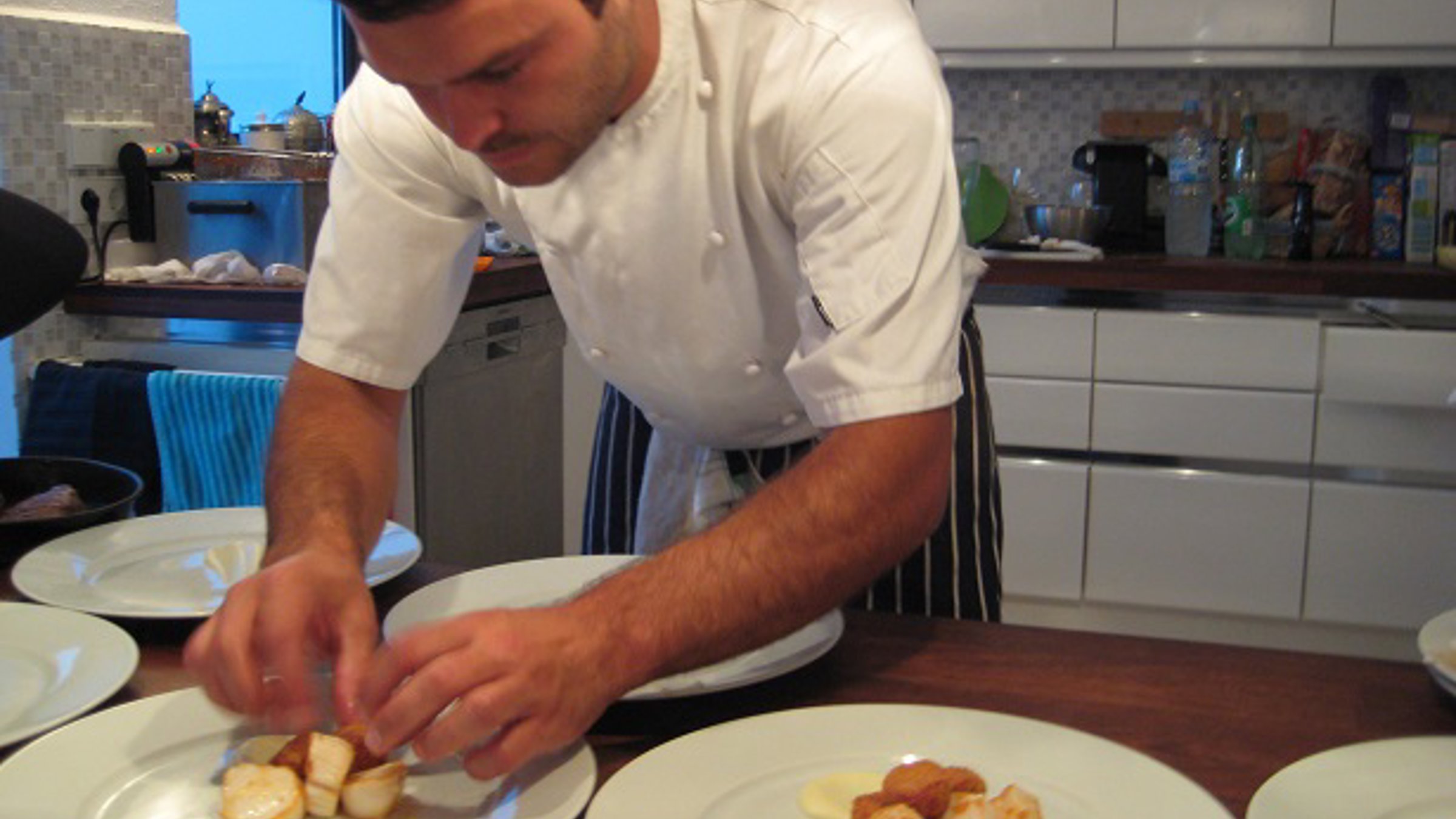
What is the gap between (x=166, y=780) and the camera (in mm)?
720

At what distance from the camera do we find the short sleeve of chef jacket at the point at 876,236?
88 cm

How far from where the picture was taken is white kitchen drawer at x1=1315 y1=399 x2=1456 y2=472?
261cm

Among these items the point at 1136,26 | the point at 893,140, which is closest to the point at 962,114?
the point at 1136,26

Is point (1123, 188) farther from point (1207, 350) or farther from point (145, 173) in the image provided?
point (145, 173)

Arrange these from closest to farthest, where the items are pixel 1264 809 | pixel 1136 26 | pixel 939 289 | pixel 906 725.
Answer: pixel 1264 809, pixel 906 725, pixel 939 289, pixel 1136 26

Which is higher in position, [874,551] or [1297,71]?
[1297,71]

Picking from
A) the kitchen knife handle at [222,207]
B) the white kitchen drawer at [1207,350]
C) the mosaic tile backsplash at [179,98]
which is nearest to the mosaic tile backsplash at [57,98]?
the mosaic tile backsplash at [179,98]

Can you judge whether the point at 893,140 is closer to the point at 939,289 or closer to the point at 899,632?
the point at 939,289

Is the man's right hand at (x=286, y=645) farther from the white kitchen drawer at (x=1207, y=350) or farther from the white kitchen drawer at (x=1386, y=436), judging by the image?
the white kitchen drawer at (x=1386, y=436)

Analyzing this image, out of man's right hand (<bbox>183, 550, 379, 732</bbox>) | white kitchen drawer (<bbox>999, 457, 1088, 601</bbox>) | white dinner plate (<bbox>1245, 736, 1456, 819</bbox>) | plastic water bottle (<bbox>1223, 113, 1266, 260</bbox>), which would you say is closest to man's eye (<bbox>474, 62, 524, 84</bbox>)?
man's right hand (<bbox>183, 550, 379, 732</bbox>)

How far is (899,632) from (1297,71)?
2640 millimetres

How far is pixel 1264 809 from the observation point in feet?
2.17

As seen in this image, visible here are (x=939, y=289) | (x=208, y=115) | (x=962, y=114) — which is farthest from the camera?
(x=962, y=114)

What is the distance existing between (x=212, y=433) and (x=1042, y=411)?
1607 millimetres
